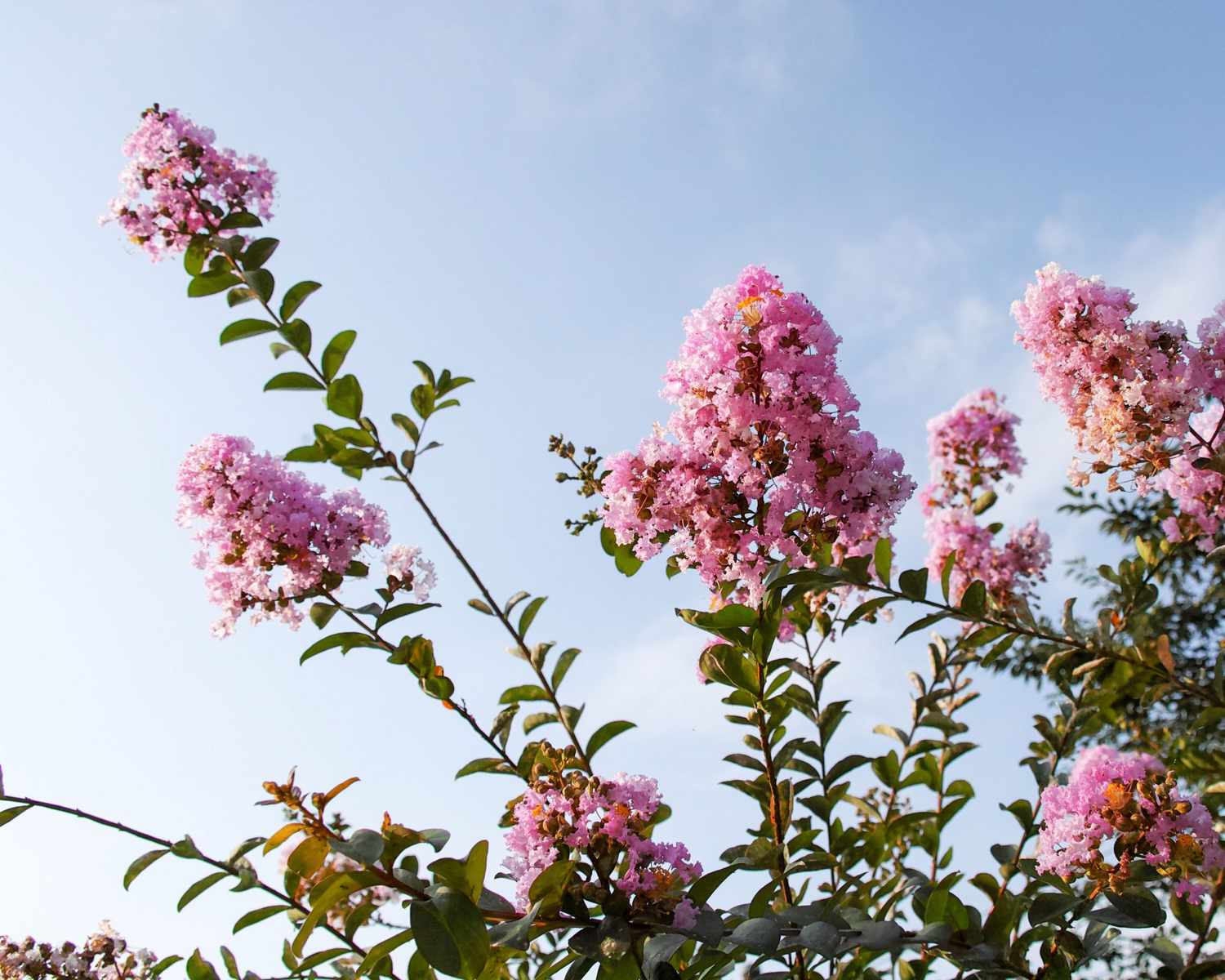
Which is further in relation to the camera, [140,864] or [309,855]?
[140,864]

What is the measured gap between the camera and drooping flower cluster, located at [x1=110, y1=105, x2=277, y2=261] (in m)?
2.72

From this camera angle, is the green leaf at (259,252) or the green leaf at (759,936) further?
the green leaf at (259,252)

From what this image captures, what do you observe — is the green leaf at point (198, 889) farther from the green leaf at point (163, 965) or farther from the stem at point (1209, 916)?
the stem at point (1209, 916)

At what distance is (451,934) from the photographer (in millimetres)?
1502

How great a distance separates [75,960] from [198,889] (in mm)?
791

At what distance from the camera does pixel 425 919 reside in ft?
5.00

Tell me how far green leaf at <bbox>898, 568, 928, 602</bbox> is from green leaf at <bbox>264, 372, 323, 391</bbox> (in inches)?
57.0

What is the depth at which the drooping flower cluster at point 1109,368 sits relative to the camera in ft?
7.80

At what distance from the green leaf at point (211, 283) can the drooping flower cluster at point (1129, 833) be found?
2.41m

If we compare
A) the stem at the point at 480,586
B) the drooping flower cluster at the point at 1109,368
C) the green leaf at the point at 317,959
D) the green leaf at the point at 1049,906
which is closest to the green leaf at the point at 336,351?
the stem at the point at 480,586

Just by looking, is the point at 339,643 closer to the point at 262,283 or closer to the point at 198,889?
the point at 198,889

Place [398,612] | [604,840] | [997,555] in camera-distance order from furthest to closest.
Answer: [997,555] → [398,612] → [604,840]

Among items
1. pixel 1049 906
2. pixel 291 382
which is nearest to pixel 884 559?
pixel 1049 906

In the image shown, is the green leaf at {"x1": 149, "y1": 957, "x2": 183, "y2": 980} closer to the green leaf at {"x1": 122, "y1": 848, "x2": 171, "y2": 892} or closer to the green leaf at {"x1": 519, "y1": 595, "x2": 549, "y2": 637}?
the green leaf at {"x1": 122, "y1": 848, "x2": 171, "y2": 892}
